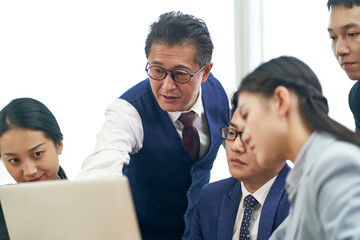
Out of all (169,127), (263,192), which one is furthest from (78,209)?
(169,127)

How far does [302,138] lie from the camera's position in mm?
1120

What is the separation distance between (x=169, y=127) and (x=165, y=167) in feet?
0.56

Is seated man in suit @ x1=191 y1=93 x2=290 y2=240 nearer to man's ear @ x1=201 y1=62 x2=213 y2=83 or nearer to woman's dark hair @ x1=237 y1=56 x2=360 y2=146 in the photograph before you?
man's ear @ x1=201 y1=62 x2=213 y2=83

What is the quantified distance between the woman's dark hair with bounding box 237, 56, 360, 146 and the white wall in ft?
6.78

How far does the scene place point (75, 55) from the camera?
314 cm

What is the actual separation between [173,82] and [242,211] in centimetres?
54

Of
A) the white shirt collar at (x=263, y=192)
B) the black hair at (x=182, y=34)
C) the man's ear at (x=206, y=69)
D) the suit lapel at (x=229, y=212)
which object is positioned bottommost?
the suit lapel at (x=229, y=212)

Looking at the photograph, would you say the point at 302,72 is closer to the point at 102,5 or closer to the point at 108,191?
the point at 108,191

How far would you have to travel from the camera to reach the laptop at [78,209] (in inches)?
45.7

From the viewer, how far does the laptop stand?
1.16 m

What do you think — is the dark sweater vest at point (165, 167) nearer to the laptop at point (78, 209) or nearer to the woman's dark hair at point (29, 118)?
the woman's dark hair at point (29, 118)

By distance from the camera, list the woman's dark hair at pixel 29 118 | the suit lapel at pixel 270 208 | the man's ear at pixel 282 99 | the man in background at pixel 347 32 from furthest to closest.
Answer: the woman's dark hair at pixel 29 118 → the man in background at pixel 347 32 → the suit lapel at pixel 270 208 → the man's ear at pixel 282 99

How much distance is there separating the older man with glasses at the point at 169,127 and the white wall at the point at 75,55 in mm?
1062

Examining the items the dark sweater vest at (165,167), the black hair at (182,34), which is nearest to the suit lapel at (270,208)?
the dark sweater vest at (165,167)
